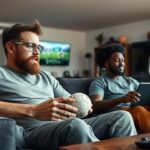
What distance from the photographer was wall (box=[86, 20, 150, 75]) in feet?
21.5

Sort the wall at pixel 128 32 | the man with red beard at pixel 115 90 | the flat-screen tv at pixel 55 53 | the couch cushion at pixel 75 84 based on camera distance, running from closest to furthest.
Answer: the man with red beard at pixel 115 90 → the couch cushion at pixel 75 84 → the wall at pixel 128 32 → the flat-screen tv at pixel 55 53

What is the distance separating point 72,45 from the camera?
7.84m

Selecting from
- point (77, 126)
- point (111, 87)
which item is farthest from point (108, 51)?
point (77, 126)

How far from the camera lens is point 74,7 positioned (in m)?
5.38

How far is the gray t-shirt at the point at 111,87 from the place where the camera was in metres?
2.48

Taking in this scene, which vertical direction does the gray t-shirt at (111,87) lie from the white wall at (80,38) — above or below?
below

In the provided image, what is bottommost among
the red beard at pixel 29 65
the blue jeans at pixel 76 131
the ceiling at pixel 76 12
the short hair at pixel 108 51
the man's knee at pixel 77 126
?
the blue jeans at pixel 76 131

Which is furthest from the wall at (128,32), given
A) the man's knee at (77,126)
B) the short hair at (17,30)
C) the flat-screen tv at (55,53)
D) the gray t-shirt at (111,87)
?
the man's knee at (77,126)

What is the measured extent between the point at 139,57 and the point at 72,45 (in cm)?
195

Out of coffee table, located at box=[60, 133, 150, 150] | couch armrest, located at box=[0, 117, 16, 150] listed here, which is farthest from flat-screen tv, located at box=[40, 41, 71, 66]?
coffee table, located at box=[60, 133, 150, 150]

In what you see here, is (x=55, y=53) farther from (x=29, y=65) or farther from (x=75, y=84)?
(x=29, y=65)

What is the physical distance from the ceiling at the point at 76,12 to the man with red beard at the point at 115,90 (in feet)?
7.82

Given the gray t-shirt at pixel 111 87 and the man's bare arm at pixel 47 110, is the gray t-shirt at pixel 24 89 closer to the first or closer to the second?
the man's bare arm at pixel 47 110

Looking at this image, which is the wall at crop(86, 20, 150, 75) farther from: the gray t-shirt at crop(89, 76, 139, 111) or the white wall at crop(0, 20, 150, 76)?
the gray t-shirt at crop(89, 76, 139, 111)
